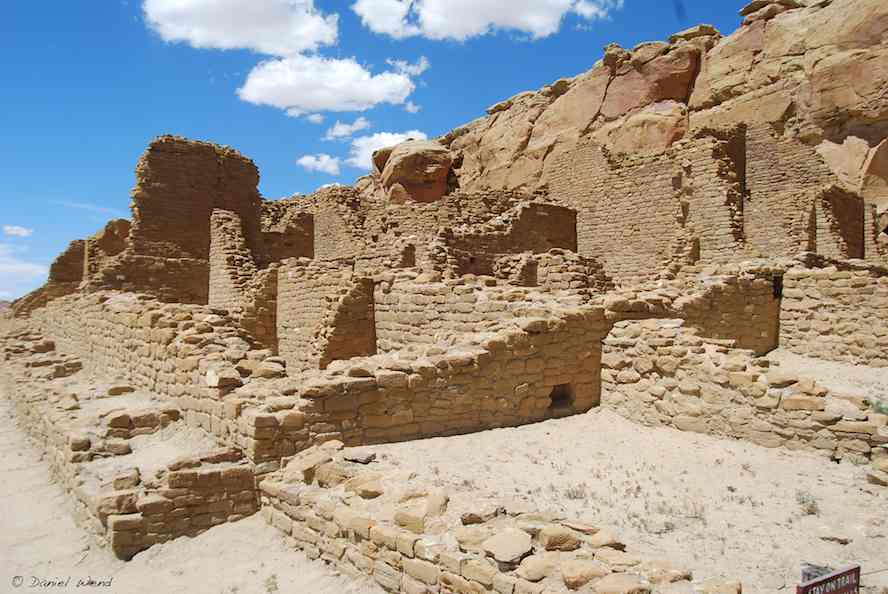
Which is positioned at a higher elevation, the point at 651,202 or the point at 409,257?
the point at 651,202

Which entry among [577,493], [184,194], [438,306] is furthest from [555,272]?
[184,194]

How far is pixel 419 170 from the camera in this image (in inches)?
1141

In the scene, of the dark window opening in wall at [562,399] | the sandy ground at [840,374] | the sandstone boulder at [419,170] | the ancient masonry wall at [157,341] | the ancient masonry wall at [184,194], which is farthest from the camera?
the sandstone boulder at [419,170]

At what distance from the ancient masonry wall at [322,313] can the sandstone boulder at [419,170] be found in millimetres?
15848

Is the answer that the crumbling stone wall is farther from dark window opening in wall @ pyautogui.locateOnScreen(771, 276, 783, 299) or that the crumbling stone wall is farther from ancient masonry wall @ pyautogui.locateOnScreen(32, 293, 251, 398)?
dark window opening in wall @ pyautogui.locateOnScreen(771, 276, 783, 299)

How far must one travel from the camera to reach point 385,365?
7.27m

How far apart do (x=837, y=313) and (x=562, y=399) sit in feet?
19.9

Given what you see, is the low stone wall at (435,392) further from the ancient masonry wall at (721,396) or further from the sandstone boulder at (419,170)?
the sandstone boulder at (419,170)

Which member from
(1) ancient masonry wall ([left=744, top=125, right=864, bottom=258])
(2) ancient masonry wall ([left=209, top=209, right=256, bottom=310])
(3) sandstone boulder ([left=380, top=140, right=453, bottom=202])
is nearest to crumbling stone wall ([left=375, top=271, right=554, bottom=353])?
(2) ancient masonry wall ([left=209, top=209, right=256, bottom=310])

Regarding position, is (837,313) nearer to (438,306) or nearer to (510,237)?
(510,237)

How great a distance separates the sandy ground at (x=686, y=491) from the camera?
4285 mm

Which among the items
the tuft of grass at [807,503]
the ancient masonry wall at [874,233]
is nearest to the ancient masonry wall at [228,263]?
the tuft of grass at [807,503]

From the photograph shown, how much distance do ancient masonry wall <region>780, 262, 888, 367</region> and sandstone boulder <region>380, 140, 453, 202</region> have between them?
62.0 ft

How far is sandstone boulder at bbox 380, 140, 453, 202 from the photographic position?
28.7m
